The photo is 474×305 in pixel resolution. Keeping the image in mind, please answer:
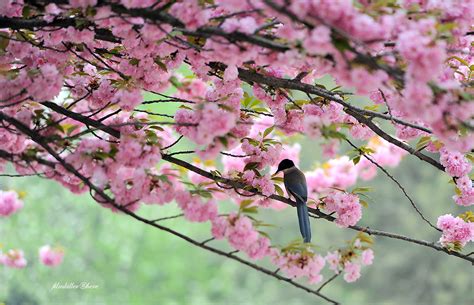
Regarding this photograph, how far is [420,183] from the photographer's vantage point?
10945 mm

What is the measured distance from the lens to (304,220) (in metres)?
2.33

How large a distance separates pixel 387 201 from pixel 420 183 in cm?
63

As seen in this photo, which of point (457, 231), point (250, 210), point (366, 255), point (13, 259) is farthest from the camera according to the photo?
point (13, 259)

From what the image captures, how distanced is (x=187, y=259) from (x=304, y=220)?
7.97 metres

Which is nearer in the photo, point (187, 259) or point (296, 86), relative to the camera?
point (296, 86)

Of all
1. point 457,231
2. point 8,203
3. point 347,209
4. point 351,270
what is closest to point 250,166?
point 347,209

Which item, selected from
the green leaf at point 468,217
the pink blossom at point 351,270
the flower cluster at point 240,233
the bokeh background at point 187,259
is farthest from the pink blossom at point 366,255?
the bokeh background at point 187,259

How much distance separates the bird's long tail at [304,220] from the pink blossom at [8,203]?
7.06 feet

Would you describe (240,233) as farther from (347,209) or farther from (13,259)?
(13,259)

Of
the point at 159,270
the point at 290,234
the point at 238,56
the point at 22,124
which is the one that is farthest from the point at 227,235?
the point at 290,234

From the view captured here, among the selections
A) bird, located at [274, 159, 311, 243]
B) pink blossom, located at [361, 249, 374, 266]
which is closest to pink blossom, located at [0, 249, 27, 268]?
bird, located at [274, 159, 311, 243]

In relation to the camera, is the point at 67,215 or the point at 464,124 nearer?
the point at 464,124

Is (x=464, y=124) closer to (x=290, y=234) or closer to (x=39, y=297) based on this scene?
(x=39, y=297)

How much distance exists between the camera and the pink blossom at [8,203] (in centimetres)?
395
